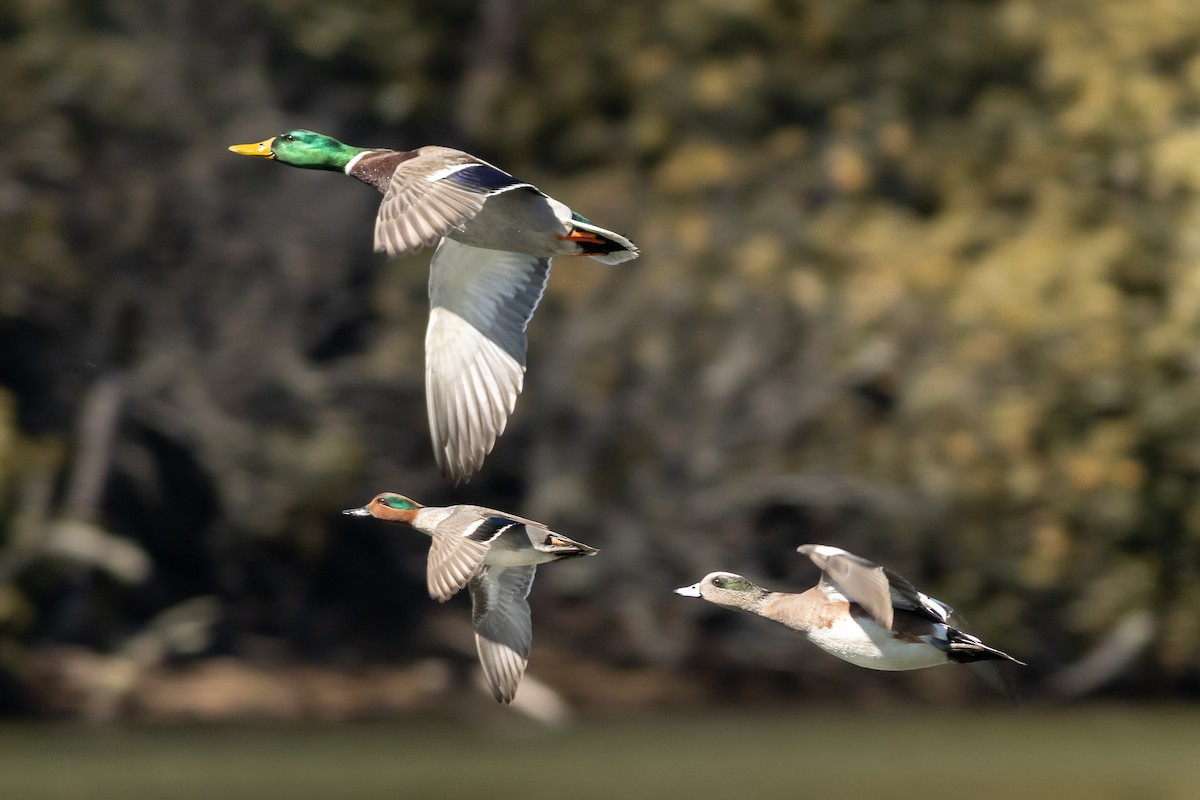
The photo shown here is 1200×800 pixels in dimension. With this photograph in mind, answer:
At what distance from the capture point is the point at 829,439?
57.2 feet

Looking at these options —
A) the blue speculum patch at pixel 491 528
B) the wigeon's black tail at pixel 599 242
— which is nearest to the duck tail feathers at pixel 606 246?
the wigeon's black tail at pixel 599 242

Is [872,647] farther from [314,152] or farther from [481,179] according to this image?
[314,152]

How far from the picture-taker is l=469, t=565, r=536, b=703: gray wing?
21.2 feet

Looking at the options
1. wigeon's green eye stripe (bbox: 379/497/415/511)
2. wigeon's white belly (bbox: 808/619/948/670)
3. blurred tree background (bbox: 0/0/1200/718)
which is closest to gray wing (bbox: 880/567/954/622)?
wigeon's white belly (bbox: 808/619/948/670)

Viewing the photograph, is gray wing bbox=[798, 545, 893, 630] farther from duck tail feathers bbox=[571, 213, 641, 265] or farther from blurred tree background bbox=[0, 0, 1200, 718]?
blurred tree background bbox=[0, 0, 1200, 718]

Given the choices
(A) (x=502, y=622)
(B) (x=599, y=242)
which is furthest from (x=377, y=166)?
(A) (x=502, y=622)

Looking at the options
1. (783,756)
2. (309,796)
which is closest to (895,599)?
(309,796)

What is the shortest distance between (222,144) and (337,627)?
4.99 metres

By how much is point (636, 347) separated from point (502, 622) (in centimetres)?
1112

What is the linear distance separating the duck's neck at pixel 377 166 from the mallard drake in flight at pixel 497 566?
1245 mm

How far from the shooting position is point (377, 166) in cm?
704

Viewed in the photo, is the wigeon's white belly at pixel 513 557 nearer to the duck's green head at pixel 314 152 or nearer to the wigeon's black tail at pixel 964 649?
the wigeon's black tail at pixel 964 649

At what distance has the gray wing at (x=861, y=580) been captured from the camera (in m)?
5.34

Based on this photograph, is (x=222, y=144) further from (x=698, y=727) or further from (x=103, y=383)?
(x=698, y=727)
